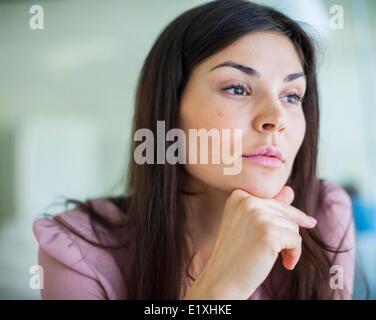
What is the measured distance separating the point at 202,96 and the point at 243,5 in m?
0.19

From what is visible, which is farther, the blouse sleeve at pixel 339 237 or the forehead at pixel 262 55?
the blouse sleeve at pixel 339 237

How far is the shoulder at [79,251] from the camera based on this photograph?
602mm

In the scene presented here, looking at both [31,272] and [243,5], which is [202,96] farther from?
[31,272]

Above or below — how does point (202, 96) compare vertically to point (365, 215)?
above

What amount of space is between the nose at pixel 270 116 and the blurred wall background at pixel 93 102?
22cm

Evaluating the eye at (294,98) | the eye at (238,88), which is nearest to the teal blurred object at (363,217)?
the eye at (294,98)

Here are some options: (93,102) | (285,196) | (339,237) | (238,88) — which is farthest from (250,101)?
(93,102)

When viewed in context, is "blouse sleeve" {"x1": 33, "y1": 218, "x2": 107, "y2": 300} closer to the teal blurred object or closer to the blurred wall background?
the blurred wall background

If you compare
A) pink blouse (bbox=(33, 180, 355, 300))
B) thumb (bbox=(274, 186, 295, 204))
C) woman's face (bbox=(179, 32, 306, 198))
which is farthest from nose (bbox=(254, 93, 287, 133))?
pink blouse (bbox=(33, 180, 355, 300))

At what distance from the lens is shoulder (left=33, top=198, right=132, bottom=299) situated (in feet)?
1.98

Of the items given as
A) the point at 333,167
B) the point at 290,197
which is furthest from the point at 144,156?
the point at 333,167

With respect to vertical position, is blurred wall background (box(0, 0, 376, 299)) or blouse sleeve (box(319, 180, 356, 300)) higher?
blurred wall background (box(0, 0, 376, 299))

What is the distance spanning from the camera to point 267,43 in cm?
56

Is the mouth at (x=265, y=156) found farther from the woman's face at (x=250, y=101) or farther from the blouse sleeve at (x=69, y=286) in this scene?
the blouse sleeve at (x=69, y=286)
